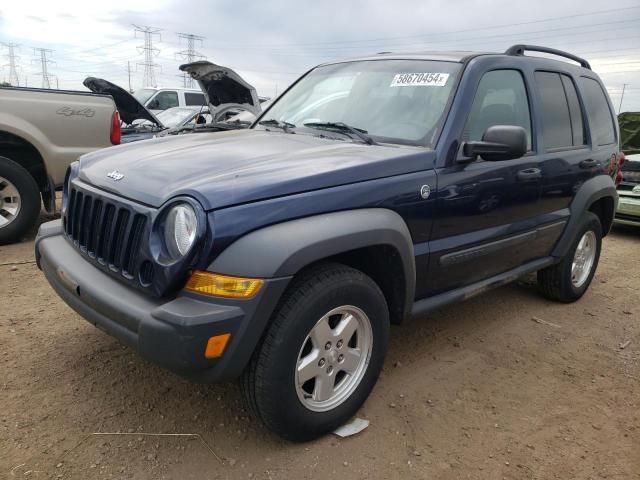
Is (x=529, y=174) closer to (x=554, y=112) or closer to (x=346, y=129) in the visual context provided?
(x=554, y=112)

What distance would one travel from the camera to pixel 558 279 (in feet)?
14.6

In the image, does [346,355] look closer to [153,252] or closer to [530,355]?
[153,252]

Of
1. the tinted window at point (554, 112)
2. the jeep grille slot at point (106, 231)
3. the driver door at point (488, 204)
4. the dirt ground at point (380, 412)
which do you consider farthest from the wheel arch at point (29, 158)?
the tinted window at point (554, 112)

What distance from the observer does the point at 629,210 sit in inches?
294

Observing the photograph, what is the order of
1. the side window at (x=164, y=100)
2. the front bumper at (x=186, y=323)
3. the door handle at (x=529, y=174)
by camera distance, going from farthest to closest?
the side window at (x=164, y=100), the door handle at (x=529, y=174), the front bumper at (x=186, y=323)

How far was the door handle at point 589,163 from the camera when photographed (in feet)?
13.4

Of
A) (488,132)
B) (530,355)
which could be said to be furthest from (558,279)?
(488,132)

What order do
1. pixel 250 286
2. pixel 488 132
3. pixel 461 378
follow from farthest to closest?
pixel 461 378
pixel 488 132
pixel 250 286

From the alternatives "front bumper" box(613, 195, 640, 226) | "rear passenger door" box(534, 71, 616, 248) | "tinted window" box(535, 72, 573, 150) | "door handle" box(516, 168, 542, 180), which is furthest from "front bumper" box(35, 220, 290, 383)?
"front bumper" box(613, 195, 640, 226)

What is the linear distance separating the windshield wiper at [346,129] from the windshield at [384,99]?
30 millimetres

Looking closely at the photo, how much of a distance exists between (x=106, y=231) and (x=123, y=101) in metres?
6.02

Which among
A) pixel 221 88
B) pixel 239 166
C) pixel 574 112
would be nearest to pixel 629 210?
pixel 574 112

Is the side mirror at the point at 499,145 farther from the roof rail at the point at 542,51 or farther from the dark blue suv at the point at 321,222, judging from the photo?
the roof rail at the point at 542,51

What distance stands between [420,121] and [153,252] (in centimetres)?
171
